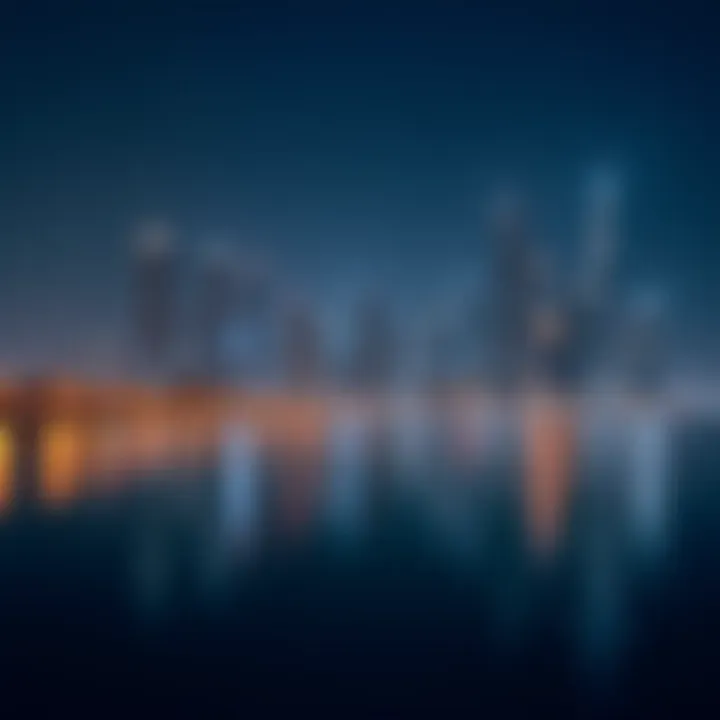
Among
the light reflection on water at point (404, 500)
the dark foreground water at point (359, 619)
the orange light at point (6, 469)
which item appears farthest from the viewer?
the orange light at point (6, 469)

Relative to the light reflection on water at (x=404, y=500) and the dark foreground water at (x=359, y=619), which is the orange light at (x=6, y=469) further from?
the dark foreground water at (x=359, y=619)

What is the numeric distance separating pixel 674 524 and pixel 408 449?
17.7 ft

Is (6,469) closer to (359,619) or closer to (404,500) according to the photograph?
(404,500)

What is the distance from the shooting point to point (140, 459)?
866cm

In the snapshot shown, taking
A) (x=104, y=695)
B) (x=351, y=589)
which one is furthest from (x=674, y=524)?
(x=104, y=695)

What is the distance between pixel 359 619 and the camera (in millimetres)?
3133

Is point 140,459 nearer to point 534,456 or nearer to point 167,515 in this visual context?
point 167,515

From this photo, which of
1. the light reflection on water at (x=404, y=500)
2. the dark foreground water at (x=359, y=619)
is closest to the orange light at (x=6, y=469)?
the light reflection on water at (x=404, y=500)

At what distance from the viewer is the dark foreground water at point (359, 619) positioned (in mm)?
2430

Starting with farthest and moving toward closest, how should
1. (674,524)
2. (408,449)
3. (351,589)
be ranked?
(408,449) → (674,524) → (351,589)

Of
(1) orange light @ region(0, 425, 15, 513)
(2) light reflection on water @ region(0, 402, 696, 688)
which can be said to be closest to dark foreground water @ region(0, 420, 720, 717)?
(2) light reflection on water @ region(0, 402, 696, 688)

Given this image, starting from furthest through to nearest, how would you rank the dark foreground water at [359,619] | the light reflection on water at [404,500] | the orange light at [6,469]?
the orange light at [6,469] < the light reflection on water at [404,500] < the dark foreground water at [359,619]

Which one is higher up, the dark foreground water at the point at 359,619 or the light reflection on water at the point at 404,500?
the light reflection on water at the point at 404,500

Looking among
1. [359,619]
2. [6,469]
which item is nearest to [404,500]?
[359,619]
